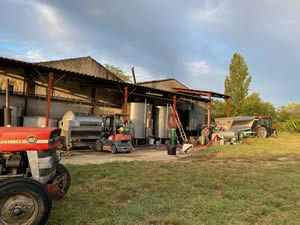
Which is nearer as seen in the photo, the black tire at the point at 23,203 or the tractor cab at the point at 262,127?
the black tire at the point at 23,203

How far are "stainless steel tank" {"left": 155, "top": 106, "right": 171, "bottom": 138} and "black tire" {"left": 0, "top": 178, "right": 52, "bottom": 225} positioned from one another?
1519 cm

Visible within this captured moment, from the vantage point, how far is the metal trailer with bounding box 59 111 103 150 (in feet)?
40.3

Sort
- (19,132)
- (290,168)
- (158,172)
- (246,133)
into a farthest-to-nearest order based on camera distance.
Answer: (246,133), (290,168), (158,172), (19,132)

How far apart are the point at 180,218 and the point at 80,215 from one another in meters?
1.50

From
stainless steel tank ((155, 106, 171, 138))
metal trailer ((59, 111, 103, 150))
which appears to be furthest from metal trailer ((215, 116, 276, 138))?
metal trailer ((59, 111, 103, 150))

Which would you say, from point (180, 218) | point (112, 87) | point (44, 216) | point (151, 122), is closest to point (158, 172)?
point (180, 218)

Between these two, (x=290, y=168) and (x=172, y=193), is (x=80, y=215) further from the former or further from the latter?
(x=290, y=168)

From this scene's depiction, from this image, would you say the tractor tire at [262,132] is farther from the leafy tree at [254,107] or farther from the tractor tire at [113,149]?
the tractor tire at [113,149]

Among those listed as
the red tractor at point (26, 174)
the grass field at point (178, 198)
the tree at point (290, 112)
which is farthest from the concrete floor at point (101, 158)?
the tree at point (290, 112)

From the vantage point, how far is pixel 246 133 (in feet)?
66.3

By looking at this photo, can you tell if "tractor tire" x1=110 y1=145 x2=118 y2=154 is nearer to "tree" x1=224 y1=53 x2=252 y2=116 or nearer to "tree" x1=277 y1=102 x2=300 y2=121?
"tree" x1=224 y1=53 x2=252 y2=116

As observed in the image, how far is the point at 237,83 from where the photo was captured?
1398 inches

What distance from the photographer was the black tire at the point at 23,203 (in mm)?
2809

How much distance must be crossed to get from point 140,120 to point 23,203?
1379cm
